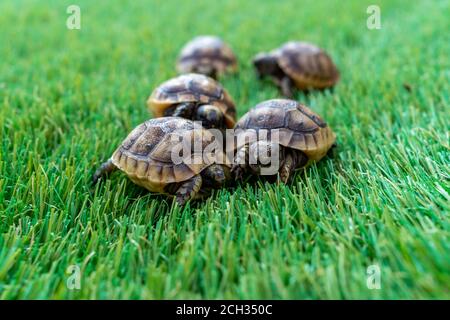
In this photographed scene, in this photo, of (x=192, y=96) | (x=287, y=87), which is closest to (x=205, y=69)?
(x=287, y=87)

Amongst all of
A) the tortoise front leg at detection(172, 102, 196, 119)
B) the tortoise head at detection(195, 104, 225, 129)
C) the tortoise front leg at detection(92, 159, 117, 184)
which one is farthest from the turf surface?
the tortoise head at detection(195, 104, 225, 129)

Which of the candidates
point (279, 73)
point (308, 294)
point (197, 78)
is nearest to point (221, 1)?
point (279, 73)

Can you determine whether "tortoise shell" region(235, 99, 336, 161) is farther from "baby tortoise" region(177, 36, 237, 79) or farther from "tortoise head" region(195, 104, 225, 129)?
"baby tortoise" region(177, 36, 237, 79)

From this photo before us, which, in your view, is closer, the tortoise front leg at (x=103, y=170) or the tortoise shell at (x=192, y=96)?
the tortoise front leg at (x=103, y=170)

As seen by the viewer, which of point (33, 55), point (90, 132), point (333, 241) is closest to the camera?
point (333, 241)

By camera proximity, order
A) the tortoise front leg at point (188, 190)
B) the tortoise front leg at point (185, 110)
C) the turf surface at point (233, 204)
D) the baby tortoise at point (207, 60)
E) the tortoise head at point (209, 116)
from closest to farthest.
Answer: the turf surface at point (233, 204) < the tortoise front leg at point (188, 190) < the tortoise head at point (209, 116) < the tortoise front leg at point (185, 110) < the baby tortoise at point (207, 60)

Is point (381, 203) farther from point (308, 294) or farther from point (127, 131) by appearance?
point (127, 131)

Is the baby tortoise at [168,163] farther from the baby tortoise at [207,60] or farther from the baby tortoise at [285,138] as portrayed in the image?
the baby tortoise at [207,60]

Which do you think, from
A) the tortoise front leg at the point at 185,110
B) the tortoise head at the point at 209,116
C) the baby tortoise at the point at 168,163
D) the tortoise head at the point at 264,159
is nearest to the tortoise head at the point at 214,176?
the baby tortoise at the point at 168,163

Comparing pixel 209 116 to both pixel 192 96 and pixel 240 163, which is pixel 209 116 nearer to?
pixel 192 96
